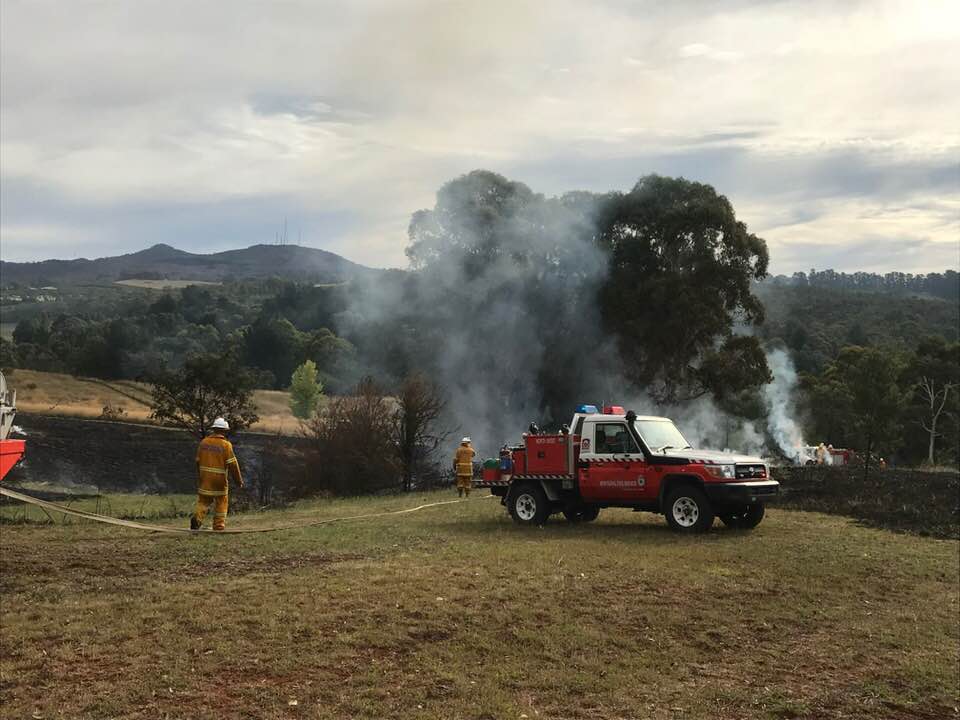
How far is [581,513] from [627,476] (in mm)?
1960

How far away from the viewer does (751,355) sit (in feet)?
153

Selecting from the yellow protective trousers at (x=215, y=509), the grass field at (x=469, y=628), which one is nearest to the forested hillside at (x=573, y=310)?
the yellow protective trousers at (x=215, y=509)

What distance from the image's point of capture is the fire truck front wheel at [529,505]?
16.6 metres

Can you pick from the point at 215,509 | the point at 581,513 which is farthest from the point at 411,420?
the point at 215,509

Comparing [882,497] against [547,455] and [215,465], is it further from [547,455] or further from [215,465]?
[215,465]

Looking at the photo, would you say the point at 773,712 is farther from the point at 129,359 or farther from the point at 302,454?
the point at 129,359

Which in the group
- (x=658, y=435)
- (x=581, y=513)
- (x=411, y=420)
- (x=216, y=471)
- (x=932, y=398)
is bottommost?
(x=581, y=513)

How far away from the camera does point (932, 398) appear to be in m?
69.7

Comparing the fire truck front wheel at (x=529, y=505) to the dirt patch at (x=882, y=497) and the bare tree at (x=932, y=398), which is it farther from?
the bare tree at (x=932, y=398)

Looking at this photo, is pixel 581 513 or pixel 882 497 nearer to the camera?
pixel 581 513

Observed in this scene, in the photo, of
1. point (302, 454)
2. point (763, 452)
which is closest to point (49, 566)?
point (302, 454)

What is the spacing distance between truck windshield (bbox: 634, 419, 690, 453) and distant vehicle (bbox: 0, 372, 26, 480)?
34.2ft

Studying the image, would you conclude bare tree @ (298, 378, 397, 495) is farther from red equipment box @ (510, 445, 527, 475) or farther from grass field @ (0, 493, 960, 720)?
grass field @ (0, 493, 960, 720)

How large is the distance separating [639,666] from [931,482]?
23212mm
